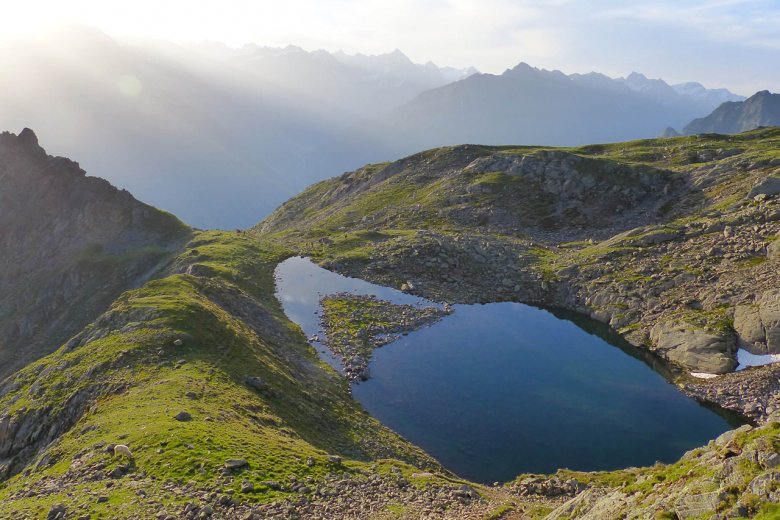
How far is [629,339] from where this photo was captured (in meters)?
69.7

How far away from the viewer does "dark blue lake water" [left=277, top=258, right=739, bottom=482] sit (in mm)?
45844

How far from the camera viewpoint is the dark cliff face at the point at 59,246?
90938 millimetres

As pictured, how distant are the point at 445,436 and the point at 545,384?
18.4 meters

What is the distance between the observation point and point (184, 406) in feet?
118

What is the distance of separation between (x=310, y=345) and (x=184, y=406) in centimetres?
3101

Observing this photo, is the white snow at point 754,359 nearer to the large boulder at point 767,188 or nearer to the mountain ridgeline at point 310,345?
the mountain ridgeline at point 310,345

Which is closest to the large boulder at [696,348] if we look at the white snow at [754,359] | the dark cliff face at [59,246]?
the white snow at [754,359]

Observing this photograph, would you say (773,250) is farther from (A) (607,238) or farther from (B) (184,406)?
(B) (184,406)

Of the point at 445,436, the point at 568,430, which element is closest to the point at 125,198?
the point at 445,436

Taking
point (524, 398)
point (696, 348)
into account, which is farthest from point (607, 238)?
point (524, 398)

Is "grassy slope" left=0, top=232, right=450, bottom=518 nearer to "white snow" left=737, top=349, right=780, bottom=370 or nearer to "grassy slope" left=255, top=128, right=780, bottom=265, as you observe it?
"white snow" left=737, top=349, right=780, bottom=370

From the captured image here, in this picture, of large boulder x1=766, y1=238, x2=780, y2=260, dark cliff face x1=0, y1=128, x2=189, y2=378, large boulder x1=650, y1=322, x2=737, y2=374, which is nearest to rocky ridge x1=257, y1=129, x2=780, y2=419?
large boulder x1=650, y1=322, x2=737, y2=374

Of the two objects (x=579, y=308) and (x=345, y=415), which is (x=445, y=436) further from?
(x=579, y=308)

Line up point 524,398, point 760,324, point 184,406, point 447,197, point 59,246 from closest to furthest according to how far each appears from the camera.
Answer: point 184,406, point 524,398, point 760,324, point 59,246, point 447,197
